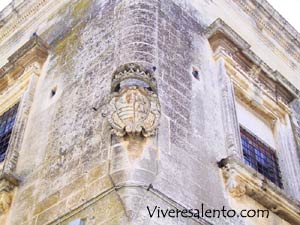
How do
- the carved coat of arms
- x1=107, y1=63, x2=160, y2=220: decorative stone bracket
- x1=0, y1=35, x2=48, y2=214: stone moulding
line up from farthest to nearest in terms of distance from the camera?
x1=0, y1=35, x2=48, y2=214: stone moulding → the carved coat of arms → x1=107, y1=63, x2=160, y2=220: decorative stone bracket

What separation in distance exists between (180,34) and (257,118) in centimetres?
233

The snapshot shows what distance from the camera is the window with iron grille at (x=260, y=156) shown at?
9.80 m

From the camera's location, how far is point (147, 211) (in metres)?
6.55

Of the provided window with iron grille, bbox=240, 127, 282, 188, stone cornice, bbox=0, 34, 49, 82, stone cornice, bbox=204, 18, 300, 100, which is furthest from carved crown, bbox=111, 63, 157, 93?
stone cornice, bbox=0, 34, 49, 82

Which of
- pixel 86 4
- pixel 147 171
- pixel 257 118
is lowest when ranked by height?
pixel 147 171

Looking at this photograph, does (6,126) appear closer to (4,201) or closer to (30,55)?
(30,55)

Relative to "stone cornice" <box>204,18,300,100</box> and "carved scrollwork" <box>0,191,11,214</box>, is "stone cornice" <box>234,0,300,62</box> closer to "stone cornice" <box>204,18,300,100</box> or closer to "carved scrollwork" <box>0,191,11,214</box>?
"stone cornice" <box>204,18,300,100</box>

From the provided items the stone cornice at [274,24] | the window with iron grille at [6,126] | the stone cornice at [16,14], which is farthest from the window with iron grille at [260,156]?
the stone cornice at [16,14]

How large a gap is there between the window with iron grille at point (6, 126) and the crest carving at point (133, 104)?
346 cm

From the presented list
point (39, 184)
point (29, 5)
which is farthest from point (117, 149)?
point (29, 5)

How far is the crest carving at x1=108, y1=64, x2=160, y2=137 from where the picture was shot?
7191mm

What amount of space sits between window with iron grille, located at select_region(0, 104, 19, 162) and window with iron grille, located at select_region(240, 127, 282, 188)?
4170 millimetres

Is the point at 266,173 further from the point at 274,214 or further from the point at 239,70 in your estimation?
the point at 239,70

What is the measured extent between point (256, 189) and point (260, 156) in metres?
1.82
